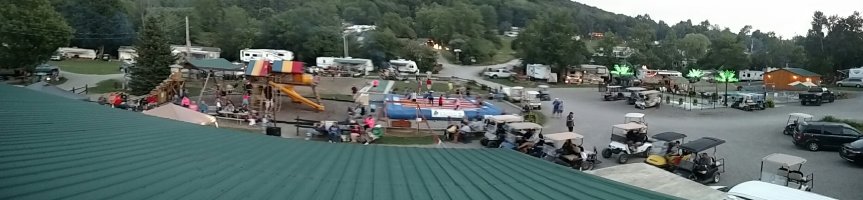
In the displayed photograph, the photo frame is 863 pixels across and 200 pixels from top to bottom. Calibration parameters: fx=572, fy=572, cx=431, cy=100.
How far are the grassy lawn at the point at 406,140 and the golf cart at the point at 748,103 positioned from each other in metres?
19.3

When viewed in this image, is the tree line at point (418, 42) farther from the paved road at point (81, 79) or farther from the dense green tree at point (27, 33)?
the dense green tree at point (27, 33)

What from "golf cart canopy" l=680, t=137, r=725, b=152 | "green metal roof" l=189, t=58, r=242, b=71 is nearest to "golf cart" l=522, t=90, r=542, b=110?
"golf cart canopy" l=680, t=137, r=725, b=152

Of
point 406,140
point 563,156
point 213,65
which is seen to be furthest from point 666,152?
point 213,65

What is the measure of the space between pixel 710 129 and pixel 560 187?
2146cm

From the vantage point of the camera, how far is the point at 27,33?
36281 millimetres

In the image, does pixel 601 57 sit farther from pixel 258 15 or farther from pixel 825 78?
pixel 258 15

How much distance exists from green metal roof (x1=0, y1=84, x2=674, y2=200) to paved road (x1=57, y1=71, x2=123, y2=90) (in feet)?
104

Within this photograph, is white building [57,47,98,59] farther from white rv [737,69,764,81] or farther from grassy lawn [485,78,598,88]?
white rv [737,69,764,81]

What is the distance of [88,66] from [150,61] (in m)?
17.9

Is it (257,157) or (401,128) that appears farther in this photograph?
(401,128)

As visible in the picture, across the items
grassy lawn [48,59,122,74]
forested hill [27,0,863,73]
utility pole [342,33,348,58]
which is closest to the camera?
grassy lawn [48,59,122,74]

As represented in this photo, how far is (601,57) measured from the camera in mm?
64312

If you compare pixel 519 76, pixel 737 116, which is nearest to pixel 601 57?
pixel 519 76

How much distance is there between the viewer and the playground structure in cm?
2683
